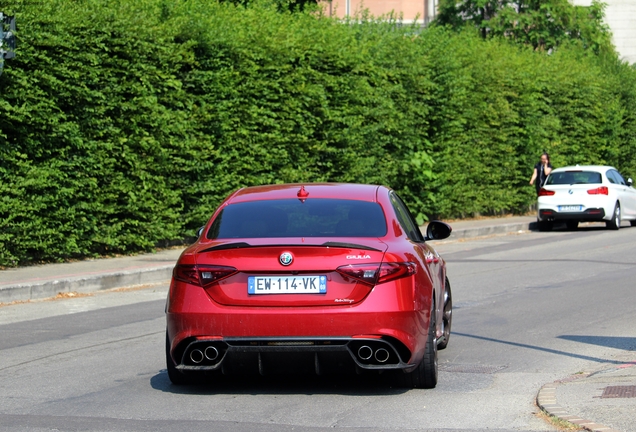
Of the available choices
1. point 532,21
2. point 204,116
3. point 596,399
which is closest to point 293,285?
point 596,399

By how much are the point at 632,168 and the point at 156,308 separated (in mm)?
30746

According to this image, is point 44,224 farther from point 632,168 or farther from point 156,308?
point 632,168

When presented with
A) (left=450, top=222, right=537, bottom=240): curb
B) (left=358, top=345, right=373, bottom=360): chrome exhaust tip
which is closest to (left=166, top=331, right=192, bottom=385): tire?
(left=358, top=345, right=373, bottom=360): chrome exhaust tip

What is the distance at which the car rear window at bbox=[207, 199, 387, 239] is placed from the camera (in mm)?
7582

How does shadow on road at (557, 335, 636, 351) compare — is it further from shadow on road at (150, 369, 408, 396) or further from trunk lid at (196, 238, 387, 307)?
trunk lid at (196, 238, 387, 307)

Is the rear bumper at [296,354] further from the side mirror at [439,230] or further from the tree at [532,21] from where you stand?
the tree at [532,21]

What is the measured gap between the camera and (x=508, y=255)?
19938 mm

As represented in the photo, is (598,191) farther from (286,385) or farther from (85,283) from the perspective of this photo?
(286,385)

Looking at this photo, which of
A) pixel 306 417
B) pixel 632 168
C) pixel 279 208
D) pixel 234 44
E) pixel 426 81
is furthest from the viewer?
pixel 632 168

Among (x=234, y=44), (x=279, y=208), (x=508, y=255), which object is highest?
(x=234, y=44)

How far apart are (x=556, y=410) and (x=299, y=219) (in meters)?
2.23

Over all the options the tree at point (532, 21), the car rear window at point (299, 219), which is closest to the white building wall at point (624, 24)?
the tree at point (532, 21)

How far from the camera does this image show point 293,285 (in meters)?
7.11

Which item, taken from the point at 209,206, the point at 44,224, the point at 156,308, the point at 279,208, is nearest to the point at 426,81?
the point at 209,206
